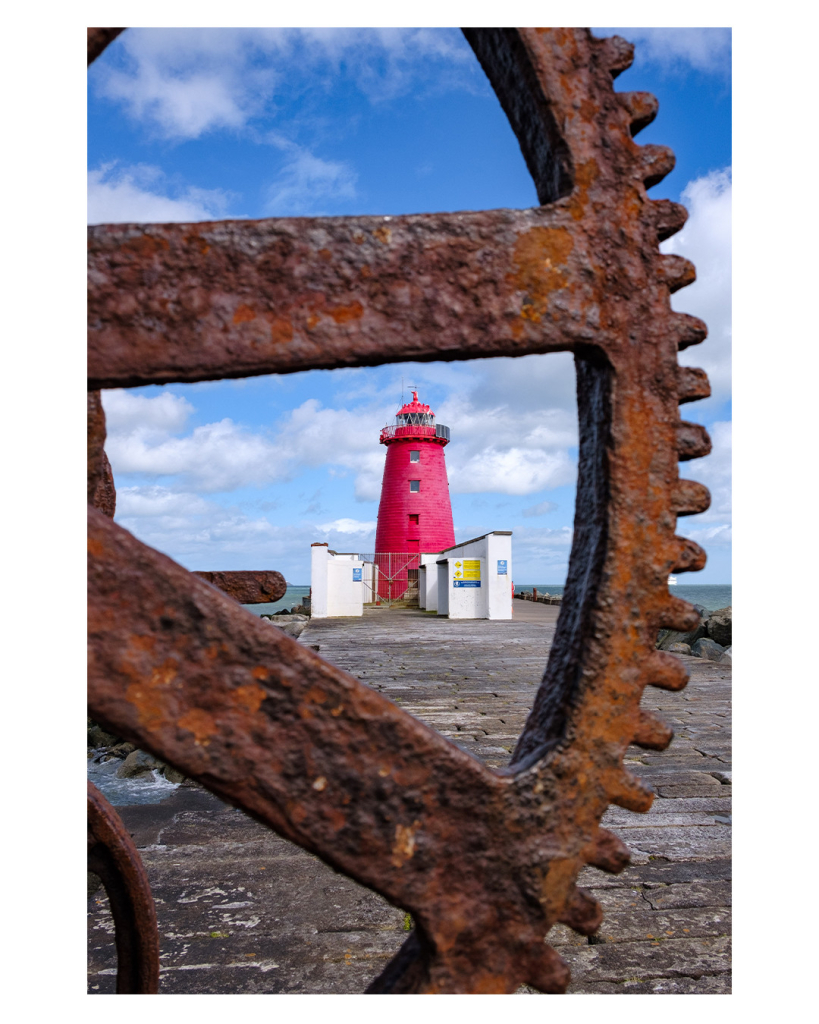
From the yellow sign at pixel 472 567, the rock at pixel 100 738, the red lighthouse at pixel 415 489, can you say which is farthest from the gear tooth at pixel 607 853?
the red lighthouse at pixel 415 489

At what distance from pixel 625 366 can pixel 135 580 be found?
0.83m

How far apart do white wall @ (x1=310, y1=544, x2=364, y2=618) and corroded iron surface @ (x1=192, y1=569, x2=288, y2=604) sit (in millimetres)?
15553

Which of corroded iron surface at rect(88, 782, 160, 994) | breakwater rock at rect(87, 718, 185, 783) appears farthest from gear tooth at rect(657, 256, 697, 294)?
breakwater rock at rect(87, 718, 185, 783)

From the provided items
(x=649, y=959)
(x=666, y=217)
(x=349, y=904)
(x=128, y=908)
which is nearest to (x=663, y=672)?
(x=666, y=217)

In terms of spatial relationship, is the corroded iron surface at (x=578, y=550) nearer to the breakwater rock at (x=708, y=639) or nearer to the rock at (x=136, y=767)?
the rock at (x=136, y=767)

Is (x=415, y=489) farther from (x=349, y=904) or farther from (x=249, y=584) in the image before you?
(x=249, y=584)

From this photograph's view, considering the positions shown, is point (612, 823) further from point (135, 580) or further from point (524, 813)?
point (135, 580)

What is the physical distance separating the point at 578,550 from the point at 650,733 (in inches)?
13.3

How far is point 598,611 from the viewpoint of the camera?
1142 millimetres

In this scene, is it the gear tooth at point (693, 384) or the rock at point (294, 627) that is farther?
the rock at point (294, 627)

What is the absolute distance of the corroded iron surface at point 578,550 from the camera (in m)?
1.00

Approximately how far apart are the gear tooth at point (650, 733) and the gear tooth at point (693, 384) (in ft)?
1.79

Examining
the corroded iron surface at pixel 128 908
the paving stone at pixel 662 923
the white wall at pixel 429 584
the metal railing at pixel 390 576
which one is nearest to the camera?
the corroded iron surface at pixel 128 908

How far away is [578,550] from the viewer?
4.12ft
